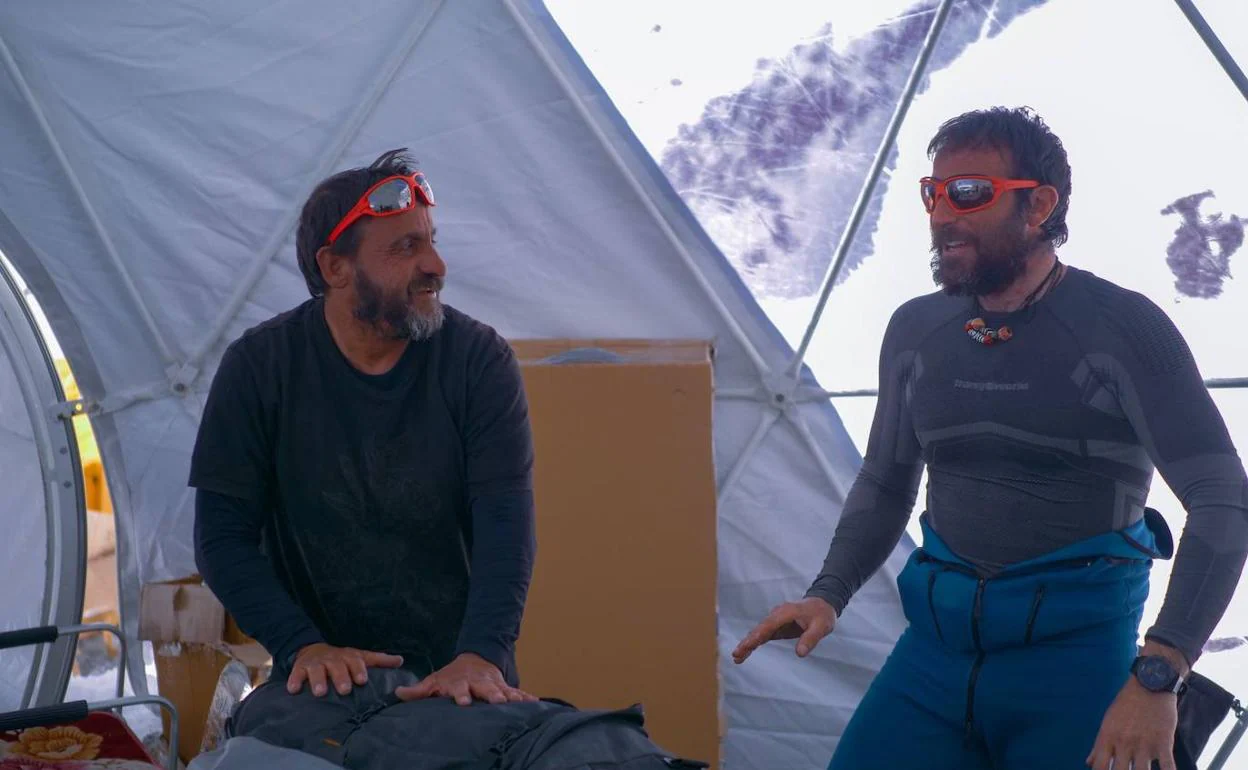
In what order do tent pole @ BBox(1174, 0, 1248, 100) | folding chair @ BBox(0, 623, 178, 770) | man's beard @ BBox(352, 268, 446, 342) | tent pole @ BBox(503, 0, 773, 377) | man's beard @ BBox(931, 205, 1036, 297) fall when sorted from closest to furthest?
man's beard @ BBox(931, 205, 1036, 297)
man's beard @ BBox(352, 268, 446, 342)
folding chair @ BBox(0, 623, 178, 770)
tent pole @ BBox(1174, 0, 1248, 100)
tent pole @ BBox(503, 0, 773, 377)

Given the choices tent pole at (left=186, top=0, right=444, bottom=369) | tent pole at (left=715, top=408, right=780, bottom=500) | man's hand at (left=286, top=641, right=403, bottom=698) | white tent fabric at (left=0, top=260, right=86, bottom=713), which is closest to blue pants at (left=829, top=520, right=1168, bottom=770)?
man's hand at (left=286, top=641, right=403, bottom=698)

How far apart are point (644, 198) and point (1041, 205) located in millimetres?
2338

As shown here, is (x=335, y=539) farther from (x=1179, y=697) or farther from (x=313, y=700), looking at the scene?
(x=1179, y=697)

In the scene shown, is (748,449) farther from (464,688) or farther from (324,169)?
(464,688)

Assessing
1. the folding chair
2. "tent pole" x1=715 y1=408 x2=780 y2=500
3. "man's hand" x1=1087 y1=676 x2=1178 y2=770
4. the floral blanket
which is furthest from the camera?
"tent pole" x1=715 y1=408 x2=780 y2=500

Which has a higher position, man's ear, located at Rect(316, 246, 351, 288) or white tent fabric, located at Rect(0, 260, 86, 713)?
man's ear, located at Rect(316, 246, 351, 288)

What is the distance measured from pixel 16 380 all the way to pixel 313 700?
3.69m

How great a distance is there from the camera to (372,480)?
2795mm

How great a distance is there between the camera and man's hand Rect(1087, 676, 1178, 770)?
2.20 m

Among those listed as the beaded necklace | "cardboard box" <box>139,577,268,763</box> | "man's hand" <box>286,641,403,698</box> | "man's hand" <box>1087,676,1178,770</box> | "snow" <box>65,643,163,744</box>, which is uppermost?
the beaded necklace

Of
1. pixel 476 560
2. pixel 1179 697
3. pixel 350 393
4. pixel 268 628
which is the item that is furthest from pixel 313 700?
pixel 1179 697

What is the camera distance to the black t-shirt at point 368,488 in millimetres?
2773

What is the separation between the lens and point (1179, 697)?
Result: 2326mm

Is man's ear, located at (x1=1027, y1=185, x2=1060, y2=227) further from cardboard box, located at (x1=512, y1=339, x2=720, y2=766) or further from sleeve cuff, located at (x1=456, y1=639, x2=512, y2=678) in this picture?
cardboard box, located at (x1=512, y1=339, x2=720, y2=766)
